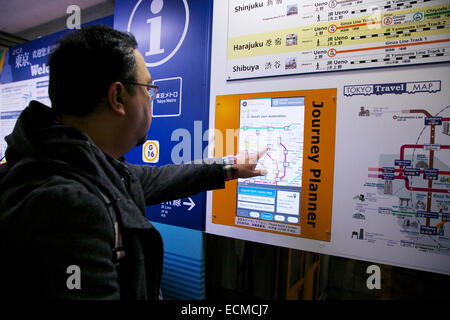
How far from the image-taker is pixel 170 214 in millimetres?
1701

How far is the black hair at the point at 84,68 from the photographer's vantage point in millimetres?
826

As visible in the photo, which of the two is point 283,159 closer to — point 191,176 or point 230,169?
point 230,169

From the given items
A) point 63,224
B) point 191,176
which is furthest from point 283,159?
point 63,224

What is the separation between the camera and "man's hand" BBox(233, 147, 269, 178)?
1318 millimetres

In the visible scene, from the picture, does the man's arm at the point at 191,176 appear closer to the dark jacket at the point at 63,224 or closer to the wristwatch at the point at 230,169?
the wristwatch at the point at 230,169

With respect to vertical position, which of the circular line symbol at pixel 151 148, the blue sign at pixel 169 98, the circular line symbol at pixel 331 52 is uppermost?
the circular line symbol at pixel 331 52

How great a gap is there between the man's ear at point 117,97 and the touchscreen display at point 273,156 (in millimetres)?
685

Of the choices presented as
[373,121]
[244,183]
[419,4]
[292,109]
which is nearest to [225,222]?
[244,183]

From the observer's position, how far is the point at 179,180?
4.24ft

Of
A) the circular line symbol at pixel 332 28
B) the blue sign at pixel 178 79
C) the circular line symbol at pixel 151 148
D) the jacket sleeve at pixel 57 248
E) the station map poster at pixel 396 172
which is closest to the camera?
the jacket sleeve at pixel 57 248

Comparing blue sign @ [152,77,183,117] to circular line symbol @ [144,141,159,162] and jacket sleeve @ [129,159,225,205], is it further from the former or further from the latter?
jacket sleeve @ [129,159,225,205]

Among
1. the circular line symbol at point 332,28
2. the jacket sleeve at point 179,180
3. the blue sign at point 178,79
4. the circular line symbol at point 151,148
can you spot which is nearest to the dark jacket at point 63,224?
the jacket sleeve at point 179,180

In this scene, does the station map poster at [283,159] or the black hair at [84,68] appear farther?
the station map poster at [283,159]

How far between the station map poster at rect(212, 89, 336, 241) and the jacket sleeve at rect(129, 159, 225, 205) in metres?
0.19
